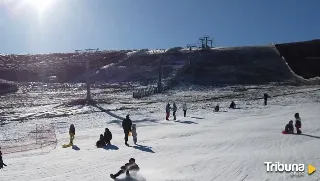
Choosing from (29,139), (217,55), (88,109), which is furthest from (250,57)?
(29,139)

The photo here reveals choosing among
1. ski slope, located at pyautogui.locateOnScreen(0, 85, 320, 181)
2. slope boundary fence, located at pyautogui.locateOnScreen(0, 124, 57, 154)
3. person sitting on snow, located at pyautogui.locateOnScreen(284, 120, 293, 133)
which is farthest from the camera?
slope boundary fence, located at pyautogui.locateOnScreen(0, 124, 57, 154)

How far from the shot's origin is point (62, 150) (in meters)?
20.0

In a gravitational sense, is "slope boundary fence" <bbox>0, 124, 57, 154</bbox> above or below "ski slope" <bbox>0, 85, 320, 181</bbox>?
below

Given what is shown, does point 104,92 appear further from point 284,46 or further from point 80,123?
point 284,46

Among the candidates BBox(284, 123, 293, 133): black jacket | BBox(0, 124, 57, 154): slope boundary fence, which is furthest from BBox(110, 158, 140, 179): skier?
BBox(284, 123, 293, 133): black jacket

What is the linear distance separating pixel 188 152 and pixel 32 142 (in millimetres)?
A: 11444

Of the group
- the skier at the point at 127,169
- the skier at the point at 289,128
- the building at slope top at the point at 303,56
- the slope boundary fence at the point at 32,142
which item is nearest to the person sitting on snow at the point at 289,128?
the skier at the point at 289,128

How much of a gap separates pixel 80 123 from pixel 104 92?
2672cm

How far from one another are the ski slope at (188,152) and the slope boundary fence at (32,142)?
0.64m

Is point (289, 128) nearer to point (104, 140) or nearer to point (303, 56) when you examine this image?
point (104, 140)

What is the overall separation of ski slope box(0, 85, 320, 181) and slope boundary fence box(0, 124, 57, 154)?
0.64 m

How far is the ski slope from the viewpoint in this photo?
13.3 meters

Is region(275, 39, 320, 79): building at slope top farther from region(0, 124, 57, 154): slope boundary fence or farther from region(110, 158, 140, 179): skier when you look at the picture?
region(110, 158, 140, 179): skier

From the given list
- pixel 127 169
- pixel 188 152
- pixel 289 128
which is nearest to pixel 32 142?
pixel 188 152
